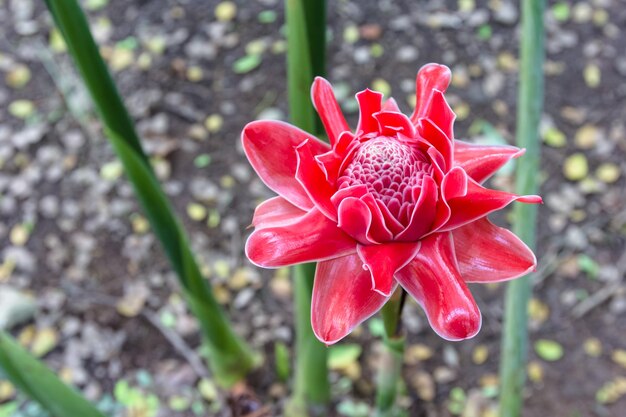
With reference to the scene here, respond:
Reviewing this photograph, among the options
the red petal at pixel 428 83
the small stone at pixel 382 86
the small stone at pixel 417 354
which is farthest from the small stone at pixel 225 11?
the red petal at pixel 428 83

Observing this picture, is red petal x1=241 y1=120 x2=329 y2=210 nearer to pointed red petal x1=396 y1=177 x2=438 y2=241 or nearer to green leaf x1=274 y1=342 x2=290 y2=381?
pointed red petal x1=396 y1=177 x2=438 y2=241

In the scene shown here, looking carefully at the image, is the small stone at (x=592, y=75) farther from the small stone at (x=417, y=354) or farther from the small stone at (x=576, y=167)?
the small stone at (x=417, y=354)

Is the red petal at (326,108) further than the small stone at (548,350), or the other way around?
the small stone at (548,350)

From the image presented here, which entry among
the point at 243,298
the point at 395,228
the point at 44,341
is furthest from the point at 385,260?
the point at 44,341

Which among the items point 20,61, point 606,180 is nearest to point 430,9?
point 606,180

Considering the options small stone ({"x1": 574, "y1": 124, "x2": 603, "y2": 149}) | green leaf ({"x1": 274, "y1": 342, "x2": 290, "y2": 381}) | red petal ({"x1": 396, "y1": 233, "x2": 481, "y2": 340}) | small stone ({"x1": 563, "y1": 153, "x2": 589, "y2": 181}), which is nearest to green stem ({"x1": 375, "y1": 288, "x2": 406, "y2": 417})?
red petal ({"x1": 396, "y1": 233, "x2": 481, "y2": 340})

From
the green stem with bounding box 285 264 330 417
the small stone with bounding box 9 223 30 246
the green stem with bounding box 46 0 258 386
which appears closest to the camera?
the green stem with bounding box 46 0 258 386

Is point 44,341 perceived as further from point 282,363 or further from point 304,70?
point 304,70
